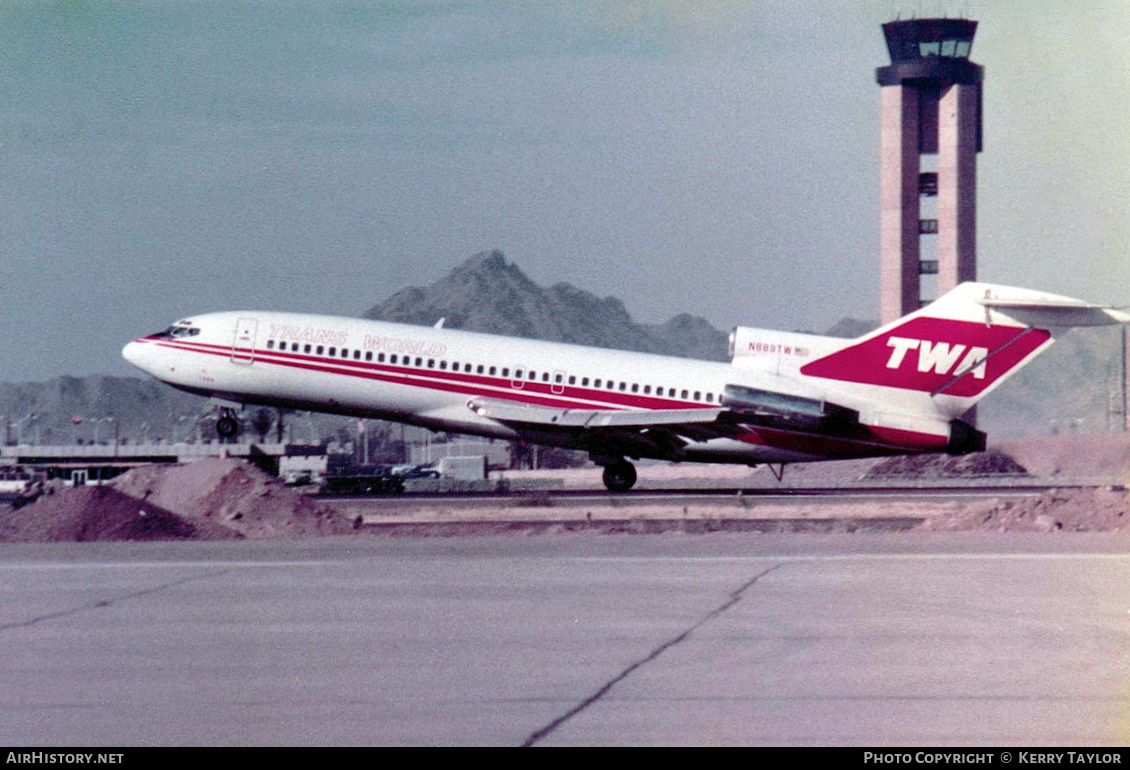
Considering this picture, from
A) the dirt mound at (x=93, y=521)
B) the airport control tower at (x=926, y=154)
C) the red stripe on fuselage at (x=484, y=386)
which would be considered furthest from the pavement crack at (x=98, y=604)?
the airport control tower at (x=926, y=154)

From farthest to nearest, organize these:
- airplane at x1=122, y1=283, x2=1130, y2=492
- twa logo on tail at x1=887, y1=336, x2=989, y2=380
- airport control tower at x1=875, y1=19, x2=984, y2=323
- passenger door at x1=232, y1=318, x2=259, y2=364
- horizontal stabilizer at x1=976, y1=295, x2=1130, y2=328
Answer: airport control tower at x1=875, y1=19, x2=984, y2=323, passenger door at x1=232, y1=318, x2=259, y2=364, airplane at x1=122, y1=283, x2=1130, y2=492, twa logo on tail at x1=887, y1=336, x2=989, y2=380, horizontal stabilizer at x1=976, y1=295, x2=1130, y2=328

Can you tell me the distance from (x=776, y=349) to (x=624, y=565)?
60.1 feet

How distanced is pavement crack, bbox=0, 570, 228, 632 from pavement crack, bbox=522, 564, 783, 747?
617cm

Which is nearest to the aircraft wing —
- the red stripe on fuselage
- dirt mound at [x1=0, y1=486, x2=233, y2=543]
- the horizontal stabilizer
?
the red stripe on fuselage

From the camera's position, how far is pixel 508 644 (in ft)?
39.5

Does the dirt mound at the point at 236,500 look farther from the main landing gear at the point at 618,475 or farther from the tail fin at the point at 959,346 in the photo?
the tail fin at the point at 959,346

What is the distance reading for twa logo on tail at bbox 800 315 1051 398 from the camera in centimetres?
3322

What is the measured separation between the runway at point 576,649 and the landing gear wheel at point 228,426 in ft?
58.2

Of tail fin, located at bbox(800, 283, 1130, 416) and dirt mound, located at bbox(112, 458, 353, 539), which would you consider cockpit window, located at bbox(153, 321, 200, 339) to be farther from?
tail fin, located at bbox(800, 283, 1130, 416)

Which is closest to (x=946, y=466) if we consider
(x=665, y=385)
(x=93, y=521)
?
(x=665, y=385)

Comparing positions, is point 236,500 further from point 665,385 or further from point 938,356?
point 938,356

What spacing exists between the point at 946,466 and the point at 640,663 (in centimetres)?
5432
